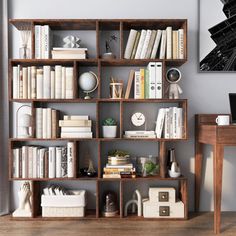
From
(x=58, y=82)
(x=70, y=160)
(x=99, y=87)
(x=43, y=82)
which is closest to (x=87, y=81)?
(x=99, y=87)

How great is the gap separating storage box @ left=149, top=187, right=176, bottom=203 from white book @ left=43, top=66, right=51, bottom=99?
124 cm

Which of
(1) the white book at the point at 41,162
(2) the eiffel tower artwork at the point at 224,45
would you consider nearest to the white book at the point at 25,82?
(1) the white book at the point at 41,162

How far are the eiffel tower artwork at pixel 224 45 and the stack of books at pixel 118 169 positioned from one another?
114 centimetres

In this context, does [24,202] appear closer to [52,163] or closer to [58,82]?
[52,163]

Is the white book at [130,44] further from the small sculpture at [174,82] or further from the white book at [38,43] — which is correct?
the white book at [38,43]

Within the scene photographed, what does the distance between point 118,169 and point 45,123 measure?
2.45 ft

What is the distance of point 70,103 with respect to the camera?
3.06 metres

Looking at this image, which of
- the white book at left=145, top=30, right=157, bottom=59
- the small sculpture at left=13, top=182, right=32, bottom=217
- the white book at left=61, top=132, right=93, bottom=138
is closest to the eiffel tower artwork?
the white book at left=145, top=30, right=157, bottom=59

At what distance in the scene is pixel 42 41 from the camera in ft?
9.24

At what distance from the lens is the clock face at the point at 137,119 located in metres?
2.99

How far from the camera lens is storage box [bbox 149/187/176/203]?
2809 mm

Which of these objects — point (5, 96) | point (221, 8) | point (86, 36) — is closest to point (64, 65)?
point (86, 36)

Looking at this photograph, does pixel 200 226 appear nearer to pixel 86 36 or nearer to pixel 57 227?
pixel 57 227

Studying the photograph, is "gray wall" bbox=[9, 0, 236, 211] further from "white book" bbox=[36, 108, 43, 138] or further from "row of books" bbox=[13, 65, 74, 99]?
"white book" bbox=[36, 108, 43, 138]
